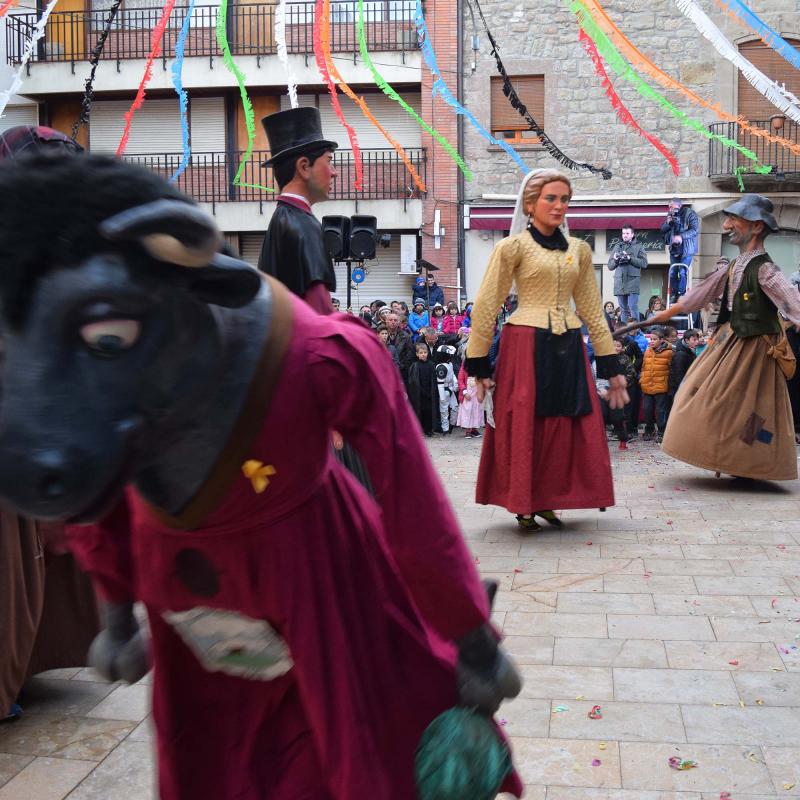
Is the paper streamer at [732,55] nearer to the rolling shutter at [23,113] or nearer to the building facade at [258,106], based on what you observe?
the building facade at [258,106]

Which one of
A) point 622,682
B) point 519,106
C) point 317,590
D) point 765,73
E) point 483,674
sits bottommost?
point 622,682

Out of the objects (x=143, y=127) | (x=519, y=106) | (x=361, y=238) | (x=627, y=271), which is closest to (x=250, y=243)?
(x=143, y=127)

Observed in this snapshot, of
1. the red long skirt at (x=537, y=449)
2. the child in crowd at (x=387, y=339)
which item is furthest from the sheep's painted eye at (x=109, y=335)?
the child in crowd at (x=387, y=339)

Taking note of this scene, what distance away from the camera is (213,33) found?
25.2 metres

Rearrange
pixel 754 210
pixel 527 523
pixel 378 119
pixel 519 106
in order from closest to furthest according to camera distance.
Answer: pixel 527 523, pixel 754 210, pixel 519 106, pixel 378 119

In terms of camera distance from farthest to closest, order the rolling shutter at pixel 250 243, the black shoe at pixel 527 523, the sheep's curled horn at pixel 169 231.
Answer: the rolling shutter at pixel 250 243 < the black shoe at pixel 527 523 < the sheep's curled horn at pixel 169 231

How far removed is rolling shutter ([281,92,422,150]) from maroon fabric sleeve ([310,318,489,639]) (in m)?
23.3

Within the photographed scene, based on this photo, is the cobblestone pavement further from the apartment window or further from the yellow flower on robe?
the apartment window

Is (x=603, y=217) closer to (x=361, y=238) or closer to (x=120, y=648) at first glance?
(x=361, y=238)

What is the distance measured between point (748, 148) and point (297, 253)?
20.6 metres

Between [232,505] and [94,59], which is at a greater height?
[94,59]

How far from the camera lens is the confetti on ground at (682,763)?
347cm

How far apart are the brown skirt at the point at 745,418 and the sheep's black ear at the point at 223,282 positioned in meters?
6.91

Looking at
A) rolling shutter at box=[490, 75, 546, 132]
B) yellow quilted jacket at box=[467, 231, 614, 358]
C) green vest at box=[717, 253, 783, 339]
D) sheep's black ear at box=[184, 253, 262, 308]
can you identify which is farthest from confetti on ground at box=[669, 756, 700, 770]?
rolling shutter at box=[490, 75, 546, 132]
